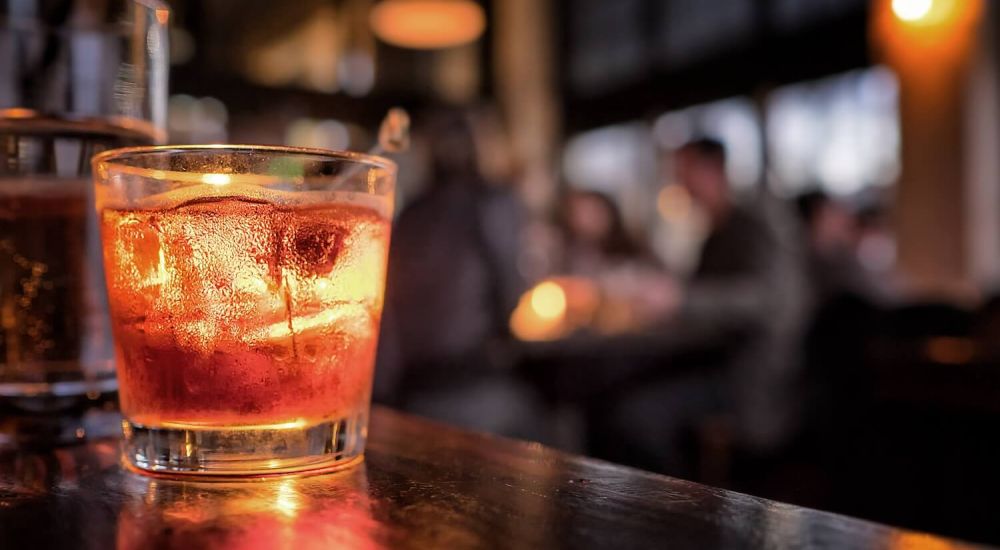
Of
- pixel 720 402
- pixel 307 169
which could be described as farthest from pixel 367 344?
pixel 720 402

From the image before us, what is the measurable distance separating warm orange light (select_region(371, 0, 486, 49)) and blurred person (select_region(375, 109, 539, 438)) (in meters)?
2.89

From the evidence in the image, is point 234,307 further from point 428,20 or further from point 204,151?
point 428,20

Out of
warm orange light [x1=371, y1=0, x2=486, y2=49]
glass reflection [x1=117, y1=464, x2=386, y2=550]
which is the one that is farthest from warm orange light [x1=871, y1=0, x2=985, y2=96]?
glass reflection [x1=117, y1=464, x2=386, y2=550]

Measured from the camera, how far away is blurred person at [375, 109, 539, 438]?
2.67m

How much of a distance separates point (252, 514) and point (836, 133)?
20.8 ft

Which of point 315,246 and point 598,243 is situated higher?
point 598,243

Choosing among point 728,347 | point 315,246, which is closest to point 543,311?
point 728,347

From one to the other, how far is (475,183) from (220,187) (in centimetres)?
216

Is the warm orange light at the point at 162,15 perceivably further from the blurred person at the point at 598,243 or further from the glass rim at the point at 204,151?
the blurred person at the point at 598,243

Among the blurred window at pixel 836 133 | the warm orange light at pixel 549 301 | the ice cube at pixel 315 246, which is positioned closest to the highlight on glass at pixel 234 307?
the ice cube at pixel 315 246

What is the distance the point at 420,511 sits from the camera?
45cm

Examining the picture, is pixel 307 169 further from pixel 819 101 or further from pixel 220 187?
pixel 819 101

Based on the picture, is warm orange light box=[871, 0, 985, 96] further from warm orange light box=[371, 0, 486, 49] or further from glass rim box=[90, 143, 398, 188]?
glass rim box=[90, 143, 398, 188]

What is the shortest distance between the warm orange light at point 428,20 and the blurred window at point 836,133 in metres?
2.29
